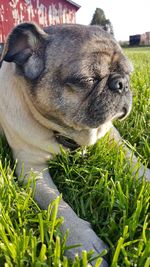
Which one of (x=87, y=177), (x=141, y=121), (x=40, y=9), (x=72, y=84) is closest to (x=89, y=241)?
(x=87, y=177)

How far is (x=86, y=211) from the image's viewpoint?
1.73 m

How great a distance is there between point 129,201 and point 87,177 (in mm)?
399

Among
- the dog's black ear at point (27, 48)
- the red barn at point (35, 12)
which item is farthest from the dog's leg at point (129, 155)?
the red barn at point (35, 12)

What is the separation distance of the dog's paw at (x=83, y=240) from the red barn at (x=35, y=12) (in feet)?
33.4

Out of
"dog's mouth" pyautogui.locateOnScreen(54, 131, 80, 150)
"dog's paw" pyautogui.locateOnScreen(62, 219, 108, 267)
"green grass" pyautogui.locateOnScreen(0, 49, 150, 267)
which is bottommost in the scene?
"dog's paw" pyautogui.locateOnScreen(62, 219, 108, 267)

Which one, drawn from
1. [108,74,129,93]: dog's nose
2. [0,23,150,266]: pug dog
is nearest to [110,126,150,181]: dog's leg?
[0,23,150,266]: pug dog

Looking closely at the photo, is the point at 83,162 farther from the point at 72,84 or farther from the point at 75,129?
the point at 72,84

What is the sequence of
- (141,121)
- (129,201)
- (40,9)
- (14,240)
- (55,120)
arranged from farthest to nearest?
(40,9)
(141,121)
(55,120)
(129,201)
(14,240)

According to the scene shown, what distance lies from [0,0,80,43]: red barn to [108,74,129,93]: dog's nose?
946 centimetres

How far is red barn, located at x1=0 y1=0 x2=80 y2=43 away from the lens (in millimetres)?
11383

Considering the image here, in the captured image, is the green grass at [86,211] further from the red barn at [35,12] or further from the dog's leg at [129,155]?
the red barn at [35,12]

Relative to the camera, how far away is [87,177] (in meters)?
2.01

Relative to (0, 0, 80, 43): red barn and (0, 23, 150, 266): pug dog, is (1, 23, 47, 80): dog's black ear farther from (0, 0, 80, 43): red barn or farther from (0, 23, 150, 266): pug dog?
(0, 0, 80, 43): red barn

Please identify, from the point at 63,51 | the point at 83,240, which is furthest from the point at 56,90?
the point at 83,240
